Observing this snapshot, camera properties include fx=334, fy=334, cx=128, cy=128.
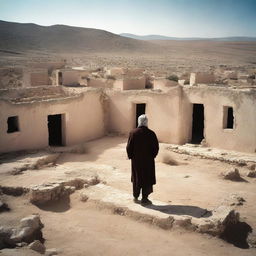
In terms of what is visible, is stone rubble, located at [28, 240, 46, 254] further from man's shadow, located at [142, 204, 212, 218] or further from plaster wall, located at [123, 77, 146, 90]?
plaster wall, located at [123, 77, 146, 90]

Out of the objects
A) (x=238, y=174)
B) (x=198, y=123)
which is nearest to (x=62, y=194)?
(x=238, y=174)

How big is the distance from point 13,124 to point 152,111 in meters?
5.97

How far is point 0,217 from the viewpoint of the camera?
7023 millimetres

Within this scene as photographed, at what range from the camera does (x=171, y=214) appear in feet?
22.9

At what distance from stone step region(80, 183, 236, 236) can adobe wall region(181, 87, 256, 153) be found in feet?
20.8

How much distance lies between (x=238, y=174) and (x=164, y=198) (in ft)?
10.9

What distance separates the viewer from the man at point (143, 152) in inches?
281

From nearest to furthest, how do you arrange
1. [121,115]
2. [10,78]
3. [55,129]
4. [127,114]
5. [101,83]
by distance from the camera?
[55,129] < [127,114] < [121,115] < [101,83] < [10,78]

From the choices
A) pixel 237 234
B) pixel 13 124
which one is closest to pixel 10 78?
pixel 13 124

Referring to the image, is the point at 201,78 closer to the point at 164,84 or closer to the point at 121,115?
the point at 164,84

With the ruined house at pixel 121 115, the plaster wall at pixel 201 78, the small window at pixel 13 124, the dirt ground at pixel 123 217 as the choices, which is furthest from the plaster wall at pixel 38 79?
the plaster wall at pixel 201 78

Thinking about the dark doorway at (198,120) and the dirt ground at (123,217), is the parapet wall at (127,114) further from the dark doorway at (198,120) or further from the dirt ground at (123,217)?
the dark doorway at (198,120)

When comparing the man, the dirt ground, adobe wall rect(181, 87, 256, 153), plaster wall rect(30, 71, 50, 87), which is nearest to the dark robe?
the man

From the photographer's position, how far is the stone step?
6.69 metres
